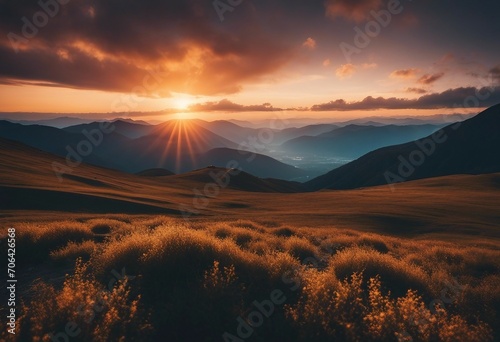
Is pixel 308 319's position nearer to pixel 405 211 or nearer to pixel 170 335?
pixel 170 335

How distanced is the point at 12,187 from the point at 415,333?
40864 mm

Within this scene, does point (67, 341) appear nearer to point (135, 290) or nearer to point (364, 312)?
point (135, 290)

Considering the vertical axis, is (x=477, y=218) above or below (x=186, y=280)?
below

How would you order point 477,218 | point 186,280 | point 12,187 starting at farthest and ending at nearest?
point 477,218
point 12,187
point 186,280

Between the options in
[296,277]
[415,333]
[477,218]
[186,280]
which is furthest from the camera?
[477,218]

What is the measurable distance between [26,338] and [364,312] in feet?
26.7

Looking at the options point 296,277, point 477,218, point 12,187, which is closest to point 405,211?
point 477,218

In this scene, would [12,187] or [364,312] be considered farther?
[12,187]

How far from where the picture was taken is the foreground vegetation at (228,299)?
763 centimetres

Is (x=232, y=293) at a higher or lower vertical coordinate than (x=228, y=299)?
higher

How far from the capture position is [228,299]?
8.91 m

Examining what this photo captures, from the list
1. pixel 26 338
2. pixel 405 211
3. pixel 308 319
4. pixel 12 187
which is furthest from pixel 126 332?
pixel 405 211

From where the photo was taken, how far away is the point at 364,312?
8.28 m

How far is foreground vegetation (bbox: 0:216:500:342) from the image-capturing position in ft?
25.0
